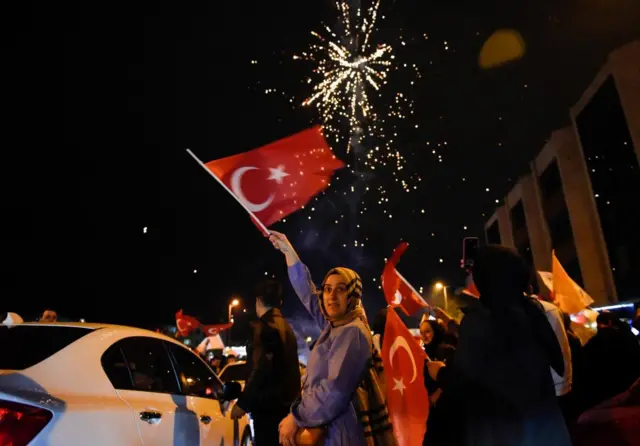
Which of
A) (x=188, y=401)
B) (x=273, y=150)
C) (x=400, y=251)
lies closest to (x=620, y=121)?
(x=400, y=251)

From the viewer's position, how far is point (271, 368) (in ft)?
13.7

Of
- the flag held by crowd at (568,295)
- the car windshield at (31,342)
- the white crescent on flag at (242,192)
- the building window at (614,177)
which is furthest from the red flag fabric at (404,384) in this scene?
the building window at (614,177)

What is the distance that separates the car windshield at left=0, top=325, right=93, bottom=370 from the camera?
120 inches

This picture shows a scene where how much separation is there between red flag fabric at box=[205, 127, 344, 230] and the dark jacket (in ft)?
4.27

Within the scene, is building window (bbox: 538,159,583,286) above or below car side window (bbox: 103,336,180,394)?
above

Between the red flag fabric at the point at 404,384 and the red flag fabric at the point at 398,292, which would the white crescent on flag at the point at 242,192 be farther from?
the red flag fabric at the point at 398,292

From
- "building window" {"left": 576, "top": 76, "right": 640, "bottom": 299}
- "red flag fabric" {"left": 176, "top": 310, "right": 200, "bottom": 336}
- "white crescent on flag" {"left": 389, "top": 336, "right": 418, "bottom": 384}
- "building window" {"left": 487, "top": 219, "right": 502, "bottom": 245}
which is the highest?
"building window" {"left": 487, "top": 219, "right": 502, "bottom": 245}

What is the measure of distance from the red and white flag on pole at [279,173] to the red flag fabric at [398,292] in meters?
2.20

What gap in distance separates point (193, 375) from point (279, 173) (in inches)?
86.3

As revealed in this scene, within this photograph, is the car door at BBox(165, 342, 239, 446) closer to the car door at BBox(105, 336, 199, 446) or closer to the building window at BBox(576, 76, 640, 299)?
the car door at BBox(105, 336, 199, 446)

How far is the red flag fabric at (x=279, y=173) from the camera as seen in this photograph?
17.7ft

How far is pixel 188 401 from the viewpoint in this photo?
4008 millimetres

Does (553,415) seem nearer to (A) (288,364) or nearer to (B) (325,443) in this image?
(B) (325,443)

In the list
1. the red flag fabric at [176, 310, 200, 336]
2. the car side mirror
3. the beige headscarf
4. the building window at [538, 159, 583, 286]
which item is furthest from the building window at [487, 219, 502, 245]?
the beige headscarf
